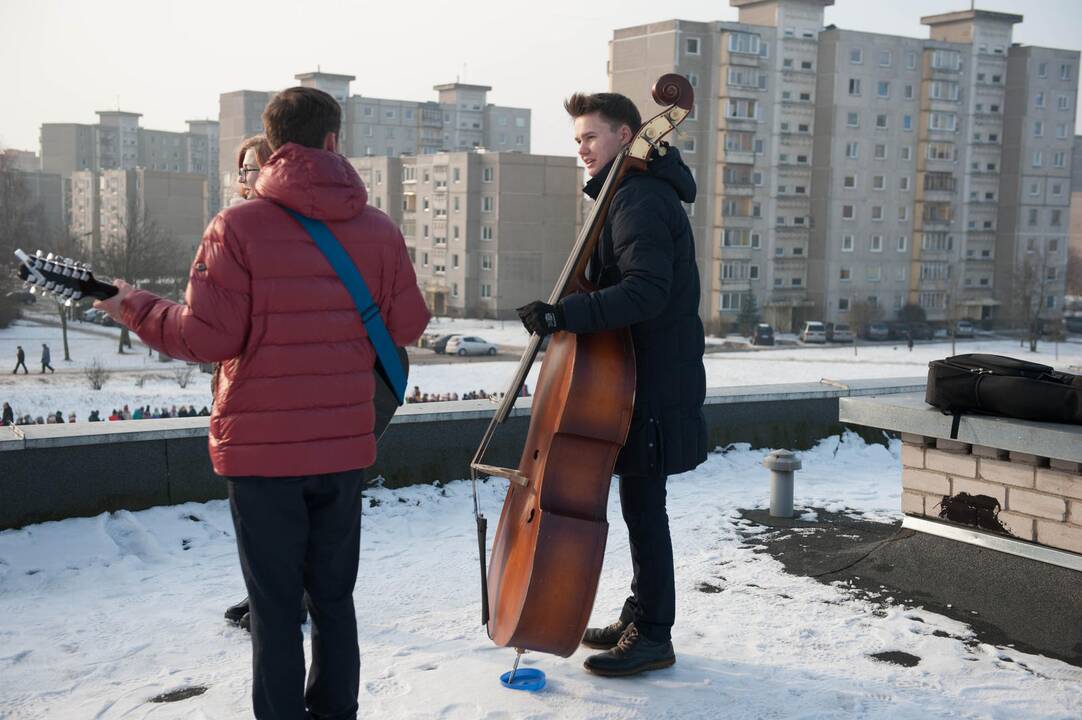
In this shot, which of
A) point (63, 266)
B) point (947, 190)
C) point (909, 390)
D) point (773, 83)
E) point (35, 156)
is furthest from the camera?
point (35, 156)

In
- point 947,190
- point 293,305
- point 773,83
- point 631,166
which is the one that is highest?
point 773,83

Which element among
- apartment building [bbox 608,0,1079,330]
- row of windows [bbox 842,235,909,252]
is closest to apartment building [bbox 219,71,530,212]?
apartment building [bbox 608,0,1079,330]

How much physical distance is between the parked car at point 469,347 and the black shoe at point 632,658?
4176 cm

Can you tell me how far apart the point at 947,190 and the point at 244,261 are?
68.8 meters

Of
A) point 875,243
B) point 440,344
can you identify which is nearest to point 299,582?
point 440,344

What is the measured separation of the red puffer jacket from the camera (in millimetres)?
2773

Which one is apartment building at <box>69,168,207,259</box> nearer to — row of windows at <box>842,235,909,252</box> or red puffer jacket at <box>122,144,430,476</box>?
row of windows at <box>842,235,909,252</box>

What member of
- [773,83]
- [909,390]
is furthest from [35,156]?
[909,390]

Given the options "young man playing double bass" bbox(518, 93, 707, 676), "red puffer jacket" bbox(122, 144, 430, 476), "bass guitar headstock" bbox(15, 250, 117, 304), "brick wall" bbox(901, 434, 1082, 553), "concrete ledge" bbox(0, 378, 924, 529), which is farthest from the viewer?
"concrete ledge" bbox(0, 378, 924, 529)

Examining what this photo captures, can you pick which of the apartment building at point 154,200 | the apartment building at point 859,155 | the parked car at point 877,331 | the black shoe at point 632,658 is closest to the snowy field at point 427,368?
the parked car at point 877,331

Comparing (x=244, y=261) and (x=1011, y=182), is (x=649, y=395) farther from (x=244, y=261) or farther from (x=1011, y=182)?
(x=1011, y=182)

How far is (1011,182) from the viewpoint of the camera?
68625 millimetres

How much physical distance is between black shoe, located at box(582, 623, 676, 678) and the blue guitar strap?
53.3 inches

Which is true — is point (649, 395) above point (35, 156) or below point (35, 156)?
below
